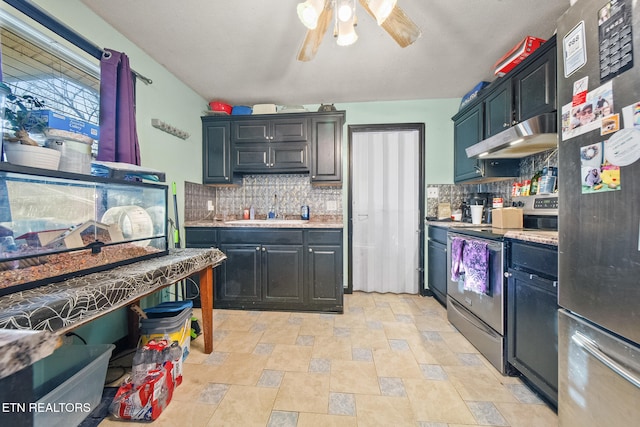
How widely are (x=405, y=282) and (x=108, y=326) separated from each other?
2959 mm

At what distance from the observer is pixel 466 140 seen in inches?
105

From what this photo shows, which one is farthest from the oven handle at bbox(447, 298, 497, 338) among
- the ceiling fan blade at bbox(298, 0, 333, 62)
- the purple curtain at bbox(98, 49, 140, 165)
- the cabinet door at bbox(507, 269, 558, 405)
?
the purple curtain at bbox(98, 49, 140, 165)

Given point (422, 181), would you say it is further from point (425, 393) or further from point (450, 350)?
point (425, 393)

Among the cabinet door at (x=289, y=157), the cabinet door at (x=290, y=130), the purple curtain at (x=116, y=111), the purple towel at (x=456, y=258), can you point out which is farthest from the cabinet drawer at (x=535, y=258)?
the purple curtain at (x=116, y=111)

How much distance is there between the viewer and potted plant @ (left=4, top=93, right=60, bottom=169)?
3.35 ft

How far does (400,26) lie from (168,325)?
233cm

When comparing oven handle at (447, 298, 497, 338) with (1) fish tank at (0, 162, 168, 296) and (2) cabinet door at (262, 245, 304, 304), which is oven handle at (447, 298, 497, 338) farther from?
(1) fish tank at (0, 162, 168, 296)

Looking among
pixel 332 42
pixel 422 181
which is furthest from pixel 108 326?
pixel 422 181

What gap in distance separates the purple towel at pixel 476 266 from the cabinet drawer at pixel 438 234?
582mm

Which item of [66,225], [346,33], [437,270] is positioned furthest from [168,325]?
[437,270]

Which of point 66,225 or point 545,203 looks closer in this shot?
point 66,225

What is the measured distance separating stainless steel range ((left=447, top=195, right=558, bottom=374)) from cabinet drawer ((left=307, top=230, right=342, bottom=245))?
107 centimetres

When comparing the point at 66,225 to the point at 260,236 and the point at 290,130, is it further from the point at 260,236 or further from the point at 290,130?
the point at 290,130

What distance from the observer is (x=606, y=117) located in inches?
32.7
